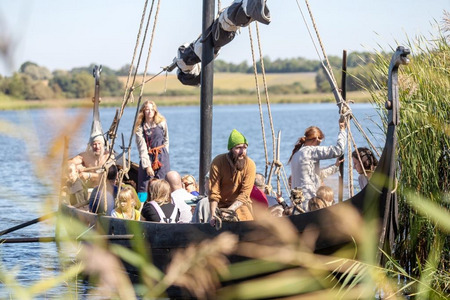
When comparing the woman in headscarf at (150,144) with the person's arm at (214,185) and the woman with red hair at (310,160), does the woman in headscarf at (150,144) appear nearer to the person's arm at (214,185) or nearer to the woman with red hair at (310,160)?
the woman with red hair at (310,160)

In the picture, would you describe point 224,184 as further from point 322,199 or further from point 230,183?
point 322,199

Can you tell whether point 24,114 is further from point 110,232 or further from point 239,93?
point 239,93

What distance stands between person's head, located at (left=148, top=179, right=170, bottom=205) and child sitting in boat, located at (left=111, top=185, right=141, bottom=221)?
1.07ft

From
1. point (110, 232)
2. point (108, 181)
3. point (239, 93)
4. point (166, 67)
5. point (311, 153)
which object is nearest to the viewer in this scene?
point (311, 153)

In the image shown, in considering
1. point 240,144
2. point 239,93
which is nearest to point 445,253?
point 240,144

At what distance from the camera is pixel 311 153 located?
699 centimetres

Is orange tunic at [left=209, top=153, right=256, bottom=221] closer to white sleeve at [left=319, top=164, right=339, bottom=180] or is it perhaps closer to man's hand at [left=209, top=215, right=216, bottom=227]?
man's hand at [left=209, top=215, right=216, bottom=227]

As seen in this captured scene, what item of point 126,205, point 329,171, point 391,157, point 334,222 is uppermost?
point 391,157

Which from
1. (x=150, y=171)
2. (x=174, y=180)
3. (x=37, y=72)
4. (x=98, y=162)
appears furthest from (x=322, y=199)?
(x=37, y=72)

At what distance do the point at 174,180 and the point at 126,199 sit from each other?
0.50 metres

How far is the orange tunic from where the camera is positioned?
6473 millimetres

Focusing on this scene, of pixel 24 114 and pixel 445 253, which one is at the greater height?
pixel 24 114

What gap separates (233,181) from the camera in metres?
6.55

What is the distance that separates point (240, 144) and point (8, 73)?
5.28 metres
